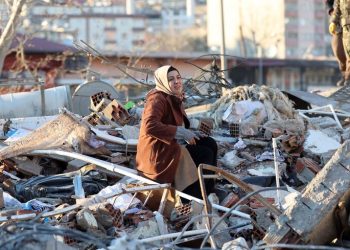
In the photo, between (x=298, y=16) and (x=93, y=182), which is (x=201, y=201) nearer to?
(x=93, y=182)

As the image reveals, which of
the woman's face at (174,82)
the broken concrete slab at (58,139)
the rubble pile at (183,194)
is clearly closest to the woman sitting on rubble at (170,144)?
the woman's face at (174,82)

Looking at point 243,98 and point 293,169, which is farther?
point 243,98

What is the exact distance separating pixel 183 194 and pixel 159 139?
55 cm

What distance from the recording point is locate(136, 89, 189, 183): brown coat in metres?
Answer: 8.86

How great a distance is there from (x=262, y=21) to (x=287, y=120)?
89.2m

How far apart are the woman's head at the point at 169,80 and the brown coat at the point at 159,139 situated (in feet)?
0.17

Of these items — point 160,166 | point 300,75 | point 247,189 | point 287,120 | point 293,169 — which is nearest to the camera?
point 247,189

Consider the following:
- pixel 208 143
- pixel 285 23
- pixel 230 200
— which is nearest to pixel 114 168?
pixel 208 143

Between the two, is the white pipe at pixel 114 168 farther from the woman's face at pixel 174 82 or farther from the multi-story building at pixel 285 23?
the multi-story building at pixel 285 23

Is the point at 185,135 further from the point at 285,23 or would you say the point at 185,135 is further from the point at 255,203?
the point at 285,23

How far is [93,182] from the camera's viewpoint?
9.62m

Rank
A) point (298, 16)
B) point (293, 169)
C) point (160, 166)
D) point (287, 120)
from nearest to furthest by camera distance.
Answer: point (160, 166) < point (293, 169) < point (287, 120) < point (298, 16)

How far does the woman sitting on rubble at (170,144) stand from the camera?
29.1 ft

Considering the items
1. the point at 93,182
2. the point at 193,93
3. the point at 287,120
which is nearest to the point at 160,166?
the point at 93,182
